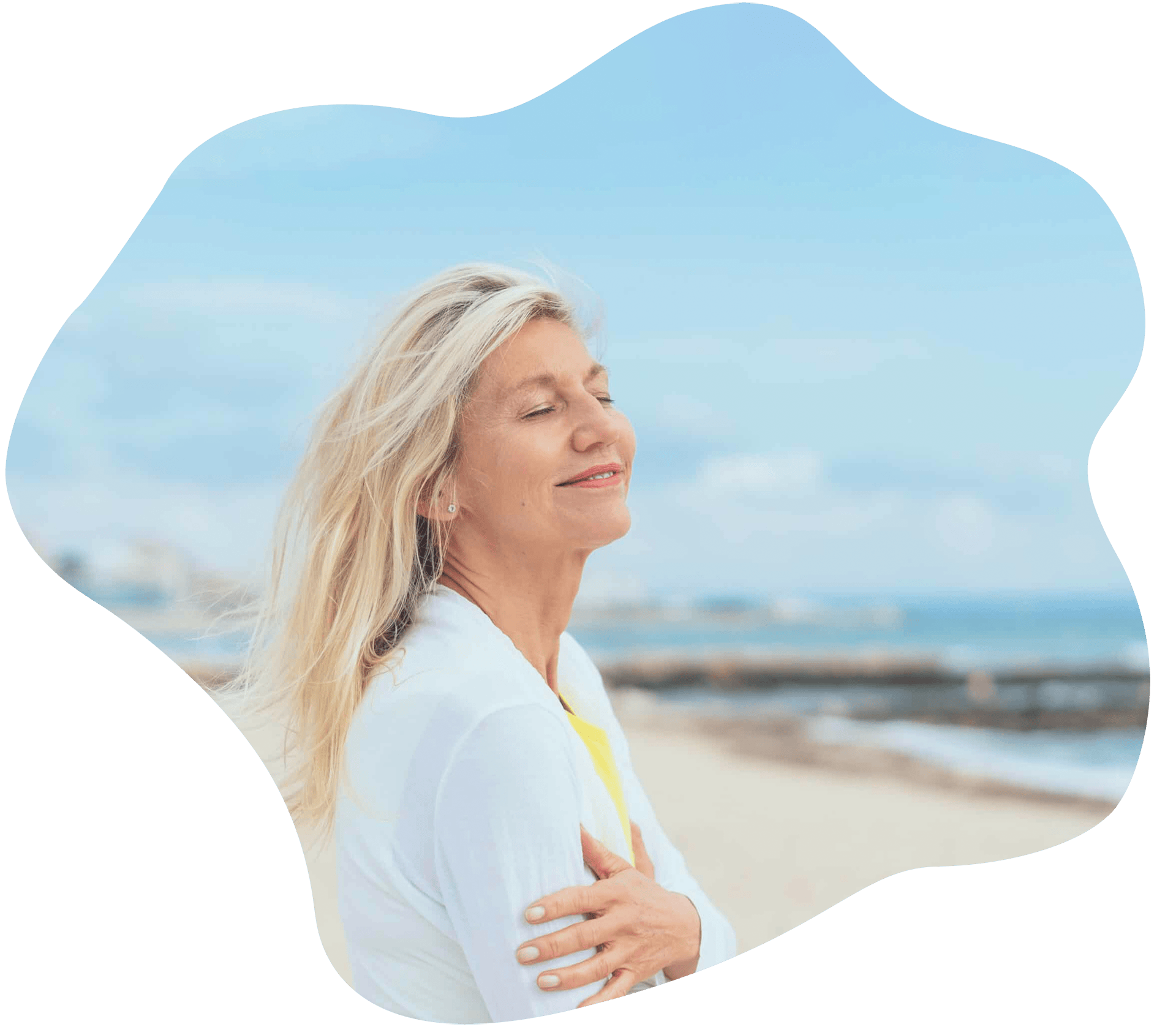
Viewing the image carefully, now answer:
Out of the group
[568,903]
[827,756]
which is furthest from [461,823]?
[827,756]

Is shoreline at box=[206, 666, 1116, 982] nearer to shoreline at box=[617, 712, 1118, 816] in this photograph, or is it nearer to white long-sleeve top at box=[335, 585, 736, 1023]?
shoreline at box=[617, 712, 1118, 816]

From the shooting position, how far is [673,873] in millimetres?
2754

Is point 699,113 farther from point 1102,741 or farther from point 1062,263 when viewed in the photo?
point 1102,741

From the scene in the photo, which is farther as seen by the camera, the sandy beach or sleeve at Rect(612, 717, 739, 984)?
the sandy beach

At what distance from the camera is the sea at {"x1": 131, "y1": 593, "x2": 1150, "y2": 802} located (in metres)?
3.01

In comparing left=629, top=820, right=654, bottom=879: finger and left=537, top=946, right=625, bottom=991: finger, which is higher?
left=629, top=820, right=654, bottom=879: finger

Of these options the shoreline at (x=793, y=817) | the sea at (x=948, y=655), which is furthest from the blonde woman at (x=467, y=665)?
the sea at (x=948, y=655)

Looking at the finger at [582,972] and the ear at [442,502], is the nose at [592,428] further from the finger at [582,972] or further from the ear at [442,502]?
the finger at [582,972]

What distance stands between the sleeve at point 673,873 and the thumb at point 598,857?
0.31 meters

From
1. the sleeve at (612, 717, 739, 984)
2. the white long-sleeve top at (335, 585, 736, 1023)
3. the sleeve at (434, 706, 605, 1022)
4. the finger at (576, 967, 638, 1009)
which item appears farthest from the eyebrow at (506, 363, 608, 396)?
the finger at (576, 967, 638, 1009)

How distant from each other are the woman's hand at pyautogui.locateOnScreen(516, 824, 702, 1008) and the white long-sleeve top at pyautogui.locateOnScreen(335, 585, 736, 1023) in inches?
0.9

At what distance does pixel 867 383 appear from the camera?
313cm

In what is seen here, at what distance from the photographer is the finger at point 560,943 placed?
2312mm

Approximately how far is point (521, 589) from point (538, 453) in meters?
0.33
